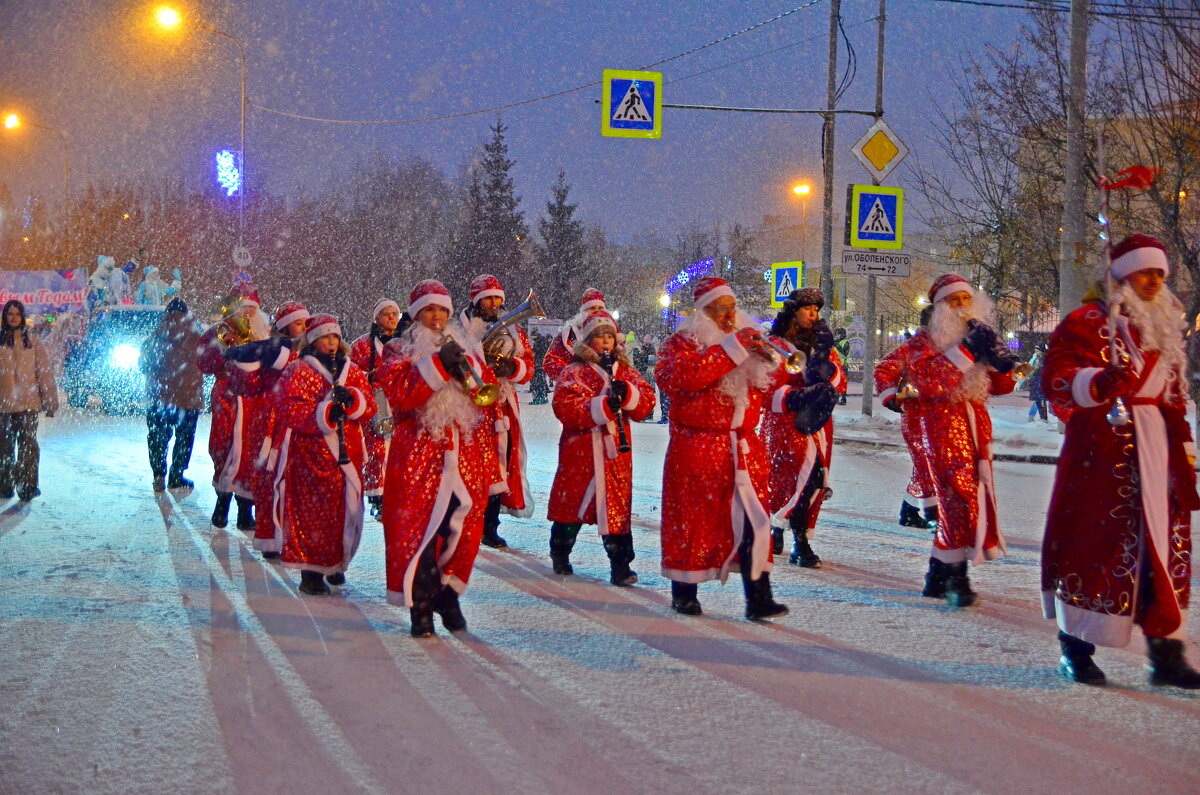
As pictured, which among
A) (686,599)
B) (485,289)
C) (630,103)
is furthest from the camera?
(630,103)

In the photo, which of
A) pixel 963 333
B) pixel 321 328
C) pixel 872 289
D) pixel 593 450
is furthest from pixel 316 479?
pixel 872 289

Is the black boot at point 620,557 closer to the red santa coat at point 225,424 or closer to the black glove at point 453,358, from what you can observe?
the black glove at point 453,358

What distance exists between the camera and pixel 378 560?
7.52m

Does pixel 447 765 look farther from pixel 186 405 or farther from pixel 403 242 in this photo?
pixel 403 242

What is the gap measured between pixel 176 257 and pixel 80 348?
27.3 metres

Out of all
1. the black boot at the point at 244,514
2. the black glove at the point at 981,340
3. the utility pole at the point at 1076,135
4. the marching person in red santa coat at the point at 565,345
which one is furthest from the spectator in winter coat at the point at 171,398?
the utility pole at the point at 1076,135

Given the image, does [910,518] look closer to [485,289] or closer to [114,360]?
[485,289]

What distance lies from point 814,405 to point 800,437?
186cm

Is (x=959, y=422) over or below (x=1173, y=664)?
over

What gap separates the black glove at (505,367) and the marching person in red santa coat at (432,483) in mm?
1580

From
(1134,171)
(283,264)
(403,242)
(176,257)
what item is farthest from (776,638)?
(403,242)

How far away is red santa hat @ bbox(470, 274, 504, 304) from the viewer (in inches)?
306

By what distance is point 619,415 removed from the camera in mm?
6836

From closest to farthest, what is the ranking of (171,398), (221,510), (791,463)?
(791,463), (221,510), (171,398)
